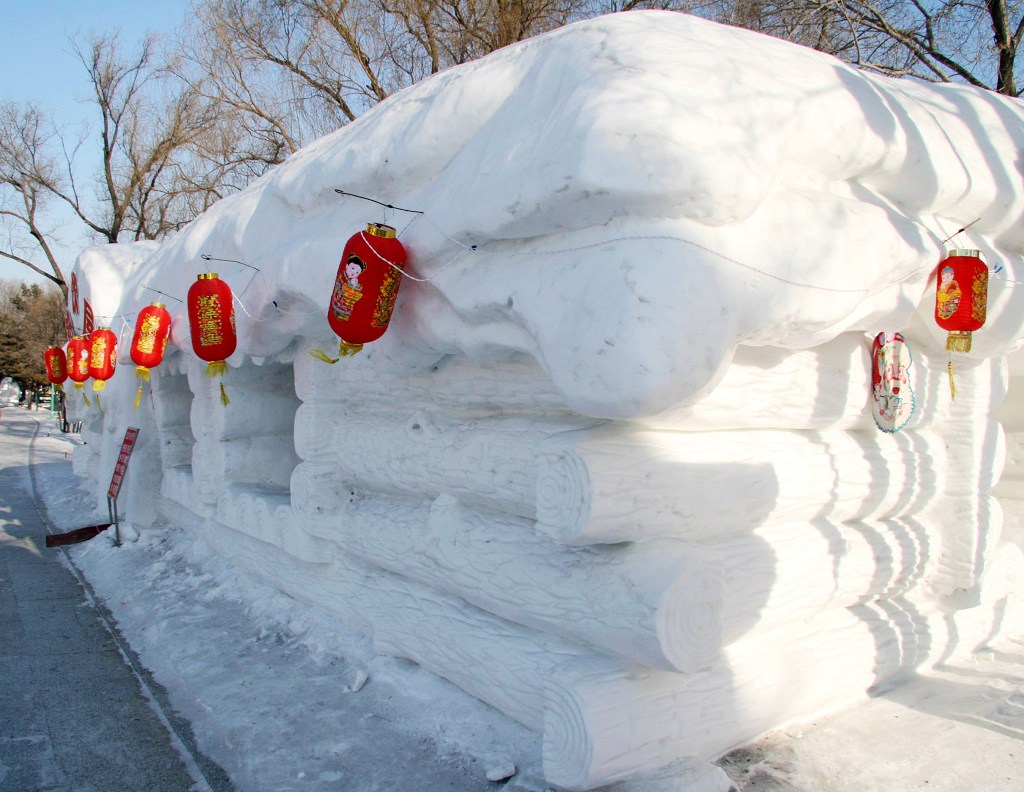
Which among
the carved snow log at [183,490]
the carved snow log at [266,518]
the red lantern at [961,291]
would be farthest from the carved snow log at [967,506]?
the carved snow log at [183,490]

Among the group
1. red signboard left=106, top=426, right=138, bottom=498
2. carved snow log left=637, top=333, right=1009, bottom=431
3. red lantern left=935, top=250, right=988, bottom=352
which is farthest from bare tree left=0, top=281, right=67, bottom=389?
red lantern left=935, top=250, right=988, bottom=352

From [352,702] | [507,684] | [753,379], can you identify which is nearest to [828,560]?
[753,379]

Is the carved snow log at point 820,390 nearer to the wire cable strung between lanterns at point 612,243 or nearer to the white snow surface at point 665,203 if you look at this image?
the white snow surface at point 665,203

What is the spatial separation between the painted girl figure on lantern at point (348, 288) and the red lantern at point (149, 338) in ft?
9.72

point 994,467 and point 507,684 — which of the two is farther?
point 994,467

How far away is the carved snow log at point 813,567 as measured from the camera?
262 cm

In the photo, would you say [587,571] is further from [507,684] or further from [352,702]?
[352,702]

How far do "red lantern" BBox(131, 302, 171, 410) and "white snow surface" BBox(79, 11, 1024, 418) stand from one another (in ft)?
7.71

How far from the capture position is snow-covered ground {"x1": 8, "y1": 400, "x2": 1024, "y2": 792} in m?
2.61

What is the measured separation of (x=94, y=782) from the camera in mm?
2775

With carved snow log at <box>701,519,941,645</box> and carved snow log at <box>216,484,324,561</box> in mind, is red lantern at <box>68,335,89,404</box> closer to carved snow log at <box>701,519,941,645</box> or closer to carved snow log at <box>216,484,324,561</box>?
carved snow log at <box>216,484,324,561</box>

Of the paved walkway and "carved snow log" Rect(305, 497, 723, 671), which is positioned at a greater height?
"carved snow log" Rect(305, 497, 723, 671)

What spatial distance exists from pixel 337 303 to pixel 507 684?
153 centimetres

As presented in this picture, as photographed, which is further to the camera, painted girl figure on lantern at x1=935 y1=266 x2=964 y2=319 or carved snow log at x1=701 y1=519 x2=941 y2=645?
painted girl figure on lantern at x1=935 y1=266 x2=964 y2=319
